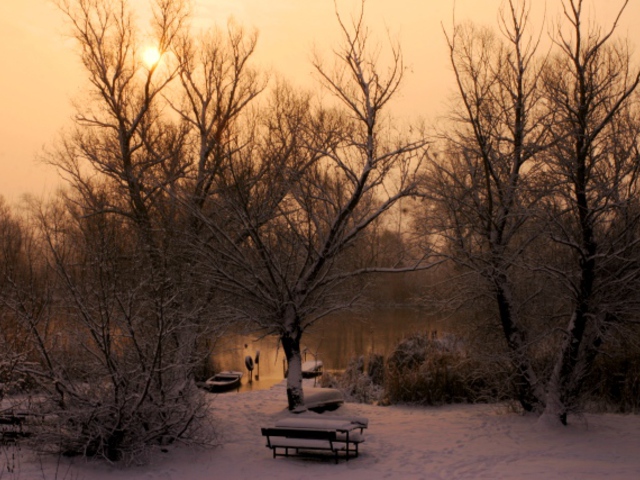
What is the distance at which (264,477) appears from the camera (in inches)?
371

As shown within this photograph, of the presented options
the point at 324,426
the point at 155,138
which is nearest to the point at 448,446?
the point at 324,426

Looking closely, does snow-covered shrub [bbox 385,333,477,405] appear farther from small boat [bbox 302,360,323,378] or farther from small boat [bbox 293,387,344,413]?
small boat [bbox 302,360,323,378]

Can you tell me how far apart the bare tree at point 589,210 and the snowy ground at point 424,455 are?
3.32 ft

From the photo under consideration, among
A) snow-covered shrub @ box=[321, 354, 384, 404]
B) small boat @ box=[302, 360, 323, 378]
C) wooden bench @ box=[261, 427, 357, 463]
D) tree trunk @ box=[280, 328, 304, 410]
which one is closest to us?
wooden bench @ box=[261, 427, 357, 463]

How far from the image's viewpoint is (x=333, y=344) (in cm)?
2875

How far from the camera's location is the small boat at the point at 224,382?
2066 centimetres

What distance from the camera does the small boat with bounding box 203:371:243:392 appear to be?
2066 centimetres

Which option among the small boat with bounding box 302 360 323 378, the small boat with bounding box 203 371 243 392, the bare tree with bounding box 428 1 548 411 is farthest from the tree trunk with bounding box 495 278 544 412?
the small boat with bounding box 203 371 243 392

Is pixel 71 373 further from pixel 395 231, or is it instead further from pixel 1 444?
pixel 395 231

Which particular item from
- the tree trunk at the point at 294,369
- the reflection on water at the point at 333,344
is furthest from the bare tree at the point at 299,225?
the reflection on water at the point at 333,344

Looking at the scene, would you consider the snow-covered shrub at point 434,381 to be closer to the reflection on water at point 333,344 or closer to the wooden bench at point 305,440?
the reflection on water at point 333,344

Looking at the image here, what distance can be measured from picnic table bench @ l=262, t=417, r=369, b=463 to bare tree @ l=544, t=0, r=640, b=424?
4.07 meters

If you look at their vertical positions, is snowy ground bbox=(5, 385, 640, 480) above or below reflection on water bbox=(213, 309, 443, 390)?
below

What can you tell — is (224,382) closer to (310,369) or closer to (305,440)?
(310,369)
